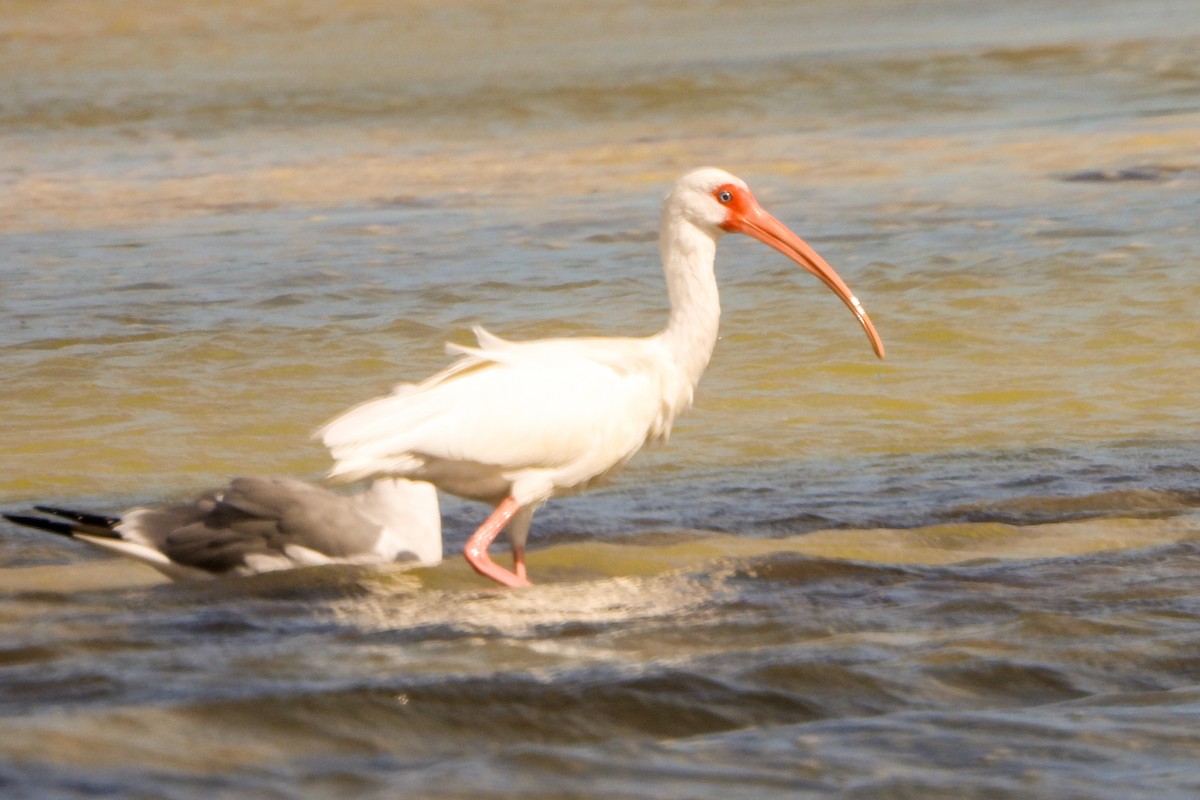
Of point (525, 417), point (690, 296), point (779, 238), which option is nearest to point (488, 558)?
point (525, 417)

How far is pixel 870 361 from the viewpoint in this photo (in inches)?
384

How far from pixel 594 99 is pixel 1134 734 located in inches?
657

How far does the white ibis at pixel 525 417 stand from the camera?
20.3 feet

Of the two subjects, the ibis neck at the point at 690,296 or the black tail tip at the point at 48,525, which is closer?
the black tail tip at the point at 48,525

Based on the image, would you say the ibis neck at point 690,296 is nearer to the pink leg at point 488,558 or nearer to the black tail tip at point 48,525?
the pink leg at point 488,558

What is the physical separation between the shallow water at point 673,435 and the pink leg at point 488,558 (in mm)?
79

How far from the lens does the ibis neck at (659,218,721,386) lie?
668cm

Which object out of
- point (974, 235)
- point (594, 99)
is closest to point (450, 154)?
point (594, 99)

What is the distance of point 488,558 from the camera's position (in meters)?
6.25

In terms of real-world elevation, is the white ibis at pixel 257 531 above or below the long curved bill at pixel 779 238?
below

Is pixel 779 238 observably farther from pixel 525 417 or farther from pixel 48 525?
pixel 48 525

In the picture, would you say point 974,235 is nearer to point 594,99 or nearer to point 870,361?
point 870,361

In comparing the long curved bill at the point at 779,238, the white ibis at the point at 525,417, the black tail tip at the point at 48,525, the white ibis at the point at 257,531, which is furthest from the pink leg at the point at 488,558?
the long curved bill at the point at 779,238

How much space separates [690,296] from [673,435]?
5.89 feet
